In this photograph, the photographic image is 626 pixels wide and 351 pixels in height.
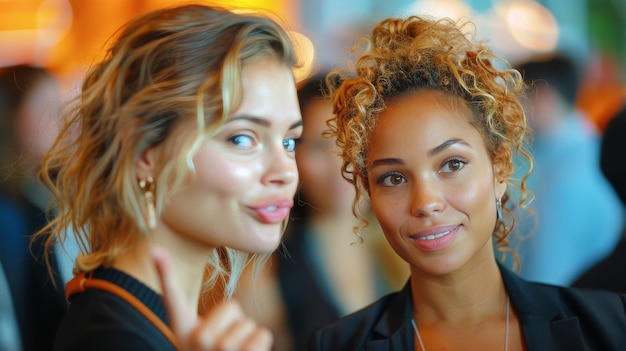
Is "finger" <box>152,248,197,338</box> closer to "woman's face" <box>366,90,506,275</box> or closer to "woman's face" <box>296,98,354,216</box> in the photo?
"woman's face" <box>366,90,506,275</box>

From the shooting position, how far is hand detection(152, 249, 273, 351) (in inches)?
43.3

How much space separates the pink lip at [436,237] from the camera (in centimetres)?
177

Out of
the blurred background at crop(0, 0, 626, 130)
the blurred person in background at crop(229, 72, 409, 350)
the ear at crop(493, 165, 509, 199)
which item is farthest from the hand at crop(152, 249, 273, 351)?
the blurred person in background at crop(229, 72, 409, 350)

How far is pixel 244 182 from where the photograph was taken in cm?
138

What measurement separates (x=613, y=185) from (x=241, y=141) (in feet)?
6.94

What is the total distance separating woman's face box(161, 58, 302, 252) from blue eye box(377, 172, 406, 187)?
458 millimetres

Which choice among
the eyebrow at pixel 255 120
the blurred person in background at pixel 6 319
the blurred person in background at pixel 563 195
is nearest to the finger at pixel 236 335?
the eyebrow at pixel 255 120

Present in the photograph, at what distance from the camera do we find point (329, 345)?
194 centimetres

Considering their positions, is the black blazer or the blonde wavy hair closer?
the blonde wavy hair

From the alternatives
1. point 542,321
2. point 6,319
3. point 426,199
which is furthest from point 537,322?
point 6,319

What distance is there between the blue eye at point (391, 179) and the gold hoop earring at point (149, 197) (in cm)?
63

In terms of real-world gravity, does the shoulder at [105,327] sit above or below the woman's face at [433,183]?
below

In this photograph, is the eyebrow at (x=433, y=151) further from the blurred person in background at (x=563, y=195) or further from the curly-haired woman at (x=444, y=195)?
the blurred person in background at (x=563, y=195)

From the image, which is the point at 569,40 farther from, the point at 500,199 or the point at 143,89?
the point at 143,89
